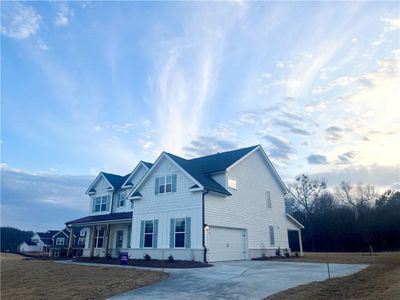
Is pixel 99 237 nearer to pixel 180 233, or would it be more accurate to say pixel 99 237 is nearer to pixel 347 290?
pixel 180 233

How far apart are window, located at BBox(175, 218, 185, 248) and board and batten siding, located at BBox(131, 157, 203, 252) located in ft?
1.56

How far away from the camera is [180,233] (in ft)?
72.6

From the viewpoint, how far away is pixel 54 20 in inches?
652

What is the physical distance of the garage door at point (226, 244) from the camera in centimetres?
2163

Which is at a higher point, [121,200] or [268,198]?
[121,200]

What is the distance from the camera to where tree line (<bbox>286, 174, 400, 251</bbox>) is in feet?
148

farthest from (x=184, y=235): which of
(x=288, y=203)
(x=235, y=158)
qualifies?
(x=288, y=203)

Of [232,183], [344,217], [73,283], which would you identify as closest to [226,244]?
[232,183]

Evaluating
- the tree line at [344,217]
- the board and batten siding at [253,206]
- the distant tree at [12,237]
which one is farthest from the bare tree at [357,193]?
the distant tree at [12,237]

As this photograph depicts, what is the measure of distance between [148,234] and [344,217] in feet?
120

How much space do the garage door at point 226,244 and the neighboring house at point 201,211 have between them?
0.03m

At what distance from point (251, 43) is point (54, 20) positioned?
10492mm

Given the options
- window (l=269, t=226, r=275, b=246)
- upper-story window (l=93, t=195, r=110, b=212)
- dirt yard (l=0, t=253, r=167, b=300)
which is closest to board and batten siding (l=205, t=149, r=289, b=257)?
window (l=269, t=226, r=275, b=246)

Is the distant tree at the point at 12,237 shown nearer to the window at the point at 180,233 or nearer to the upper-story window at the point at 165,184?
the upper-story window at the point at 165,184
